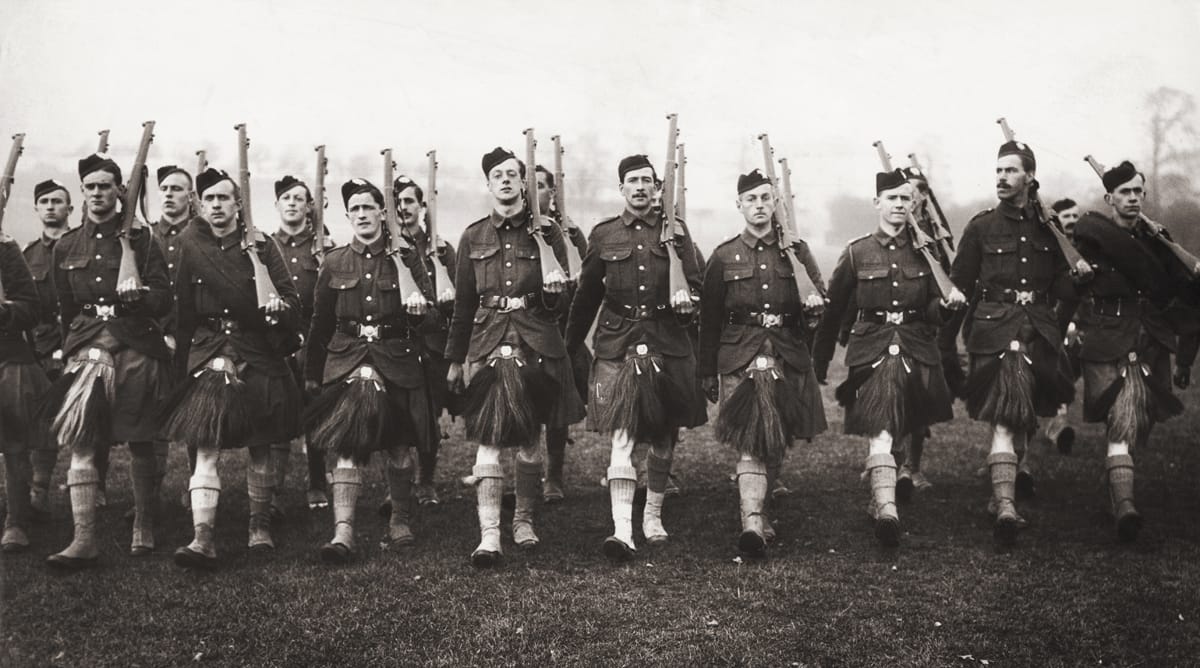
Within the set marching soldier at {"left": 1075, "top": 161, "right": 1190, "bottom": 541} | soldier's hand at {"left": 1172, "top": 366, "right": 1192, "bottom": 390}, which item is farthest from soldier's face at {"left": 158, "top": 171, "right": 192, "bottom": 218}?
soldier's hand at {"left": 1172, "top": 366, "right": 1192, "bottom": 390}

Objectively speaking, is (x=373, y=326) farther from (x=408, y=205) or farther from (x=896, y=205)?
(x=896, y=205)

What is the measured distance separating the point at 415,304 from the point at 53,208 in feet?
11.2

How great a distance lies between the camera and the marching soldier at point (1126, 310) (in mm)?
6715

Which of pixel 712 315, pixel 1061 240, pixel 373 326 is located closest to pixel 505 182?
pixel 373 326

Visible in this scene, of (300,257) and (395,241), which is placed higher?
(300,257)

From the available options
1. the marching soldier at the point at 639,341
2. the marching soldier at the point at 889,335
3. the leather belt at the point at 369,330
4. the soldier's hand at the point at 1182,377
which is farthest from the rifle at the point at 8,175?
the soldier's hand at the point at 1182,377

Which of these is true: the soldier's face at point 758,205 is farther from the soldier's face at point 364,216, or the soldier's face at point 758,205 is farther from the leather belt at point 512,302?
the soldier's face at point 364,216

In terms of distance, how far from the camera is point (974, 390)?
22.1ft

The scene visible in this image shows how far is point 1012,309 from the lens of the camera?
6.71 metres

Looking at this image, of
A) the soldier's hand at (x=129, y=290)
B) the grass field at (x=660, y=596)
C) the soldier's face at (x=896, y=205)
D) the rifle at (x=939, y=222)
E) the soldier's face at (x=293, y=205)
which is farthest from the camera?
the soldier's face at (x=293, y=205)

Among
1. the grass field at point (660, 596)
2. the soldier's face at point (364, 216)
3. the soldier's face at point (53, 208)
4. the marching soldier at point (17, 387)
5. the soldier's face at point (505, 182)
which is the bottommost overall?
the grass field at point (660, 596)

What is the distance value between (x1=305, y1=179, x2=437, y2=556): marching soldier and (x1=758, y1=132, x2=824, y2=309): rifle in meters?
2.40

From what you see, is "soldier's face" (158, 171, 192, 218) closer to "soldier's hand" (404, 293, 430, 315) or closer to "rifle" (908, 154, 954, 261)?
"soldier's hand" (404, 293, 430, 315)

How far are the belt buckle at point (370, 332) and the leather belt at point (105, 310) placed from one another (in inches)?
60.2
